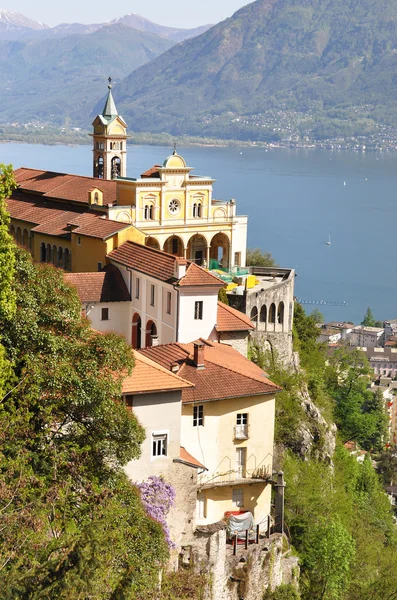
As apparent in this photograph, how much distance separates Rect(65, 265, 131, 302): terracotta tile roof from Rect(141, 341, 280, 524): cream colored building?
7.21 meters

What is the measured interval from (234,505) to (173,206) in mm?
17404

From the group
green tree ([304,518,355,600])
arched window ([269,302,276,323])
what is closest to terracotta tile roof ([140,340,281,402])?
green tree ([304,518,355,600])

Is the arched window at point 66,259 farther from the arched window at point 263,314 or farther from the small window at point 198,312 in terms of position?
the small window at point 198,312

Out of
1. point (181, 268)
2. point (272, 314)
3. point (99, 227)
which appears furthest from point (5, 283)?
point (272, 314)

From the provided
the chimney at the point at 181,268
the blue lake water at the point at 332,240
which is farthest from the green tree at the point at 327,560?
the blue lake water at the point at 332,240

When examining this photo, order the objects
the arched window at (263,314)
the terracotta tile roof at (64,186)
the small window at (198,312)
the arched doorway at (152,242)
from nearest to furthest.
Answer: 1. the small window at (198,312)
2. the arched window at (263,314)
3. the arched doorway at (152,242)
4. the terracotta tile roof at (64,186)

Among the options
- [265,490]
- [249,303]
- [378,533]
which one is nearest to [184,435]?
[265,490]

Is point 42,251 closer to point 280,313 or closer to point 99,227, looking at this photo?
point 99,227

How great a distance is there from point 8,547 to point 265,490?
395 inches

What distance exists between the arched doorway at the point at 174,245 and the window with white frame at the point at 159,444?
63.7ft

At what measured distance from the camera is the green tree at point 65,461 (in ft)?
41.4

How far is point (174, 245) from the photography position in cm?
3778

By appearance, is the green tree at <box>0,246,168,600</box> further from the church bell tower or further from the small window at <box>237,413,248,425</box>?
the church bell tower

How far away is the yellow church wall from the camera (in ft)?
68.7
